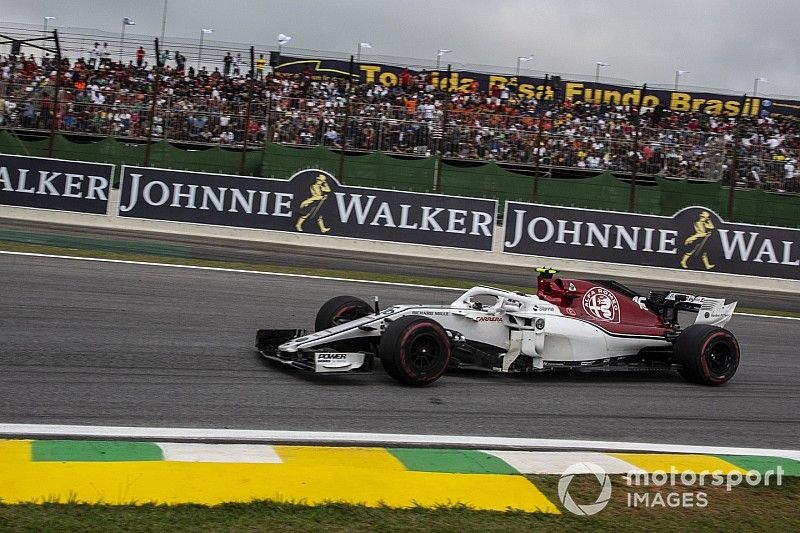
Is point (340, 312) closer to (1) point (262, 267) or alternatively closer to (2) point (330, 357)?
(2) point (330, 357)

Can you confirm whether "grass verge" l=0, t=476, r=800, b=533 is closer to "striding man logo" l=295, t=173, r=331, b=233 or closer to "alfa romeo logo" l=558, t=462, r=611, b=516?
"alfa romeo logo" l=558, t=462, r=611, b=516

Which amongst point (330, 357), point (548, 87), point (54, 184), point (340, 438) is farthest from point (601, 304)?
point (548, 87)

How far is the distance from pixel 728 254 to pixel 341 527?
18.4 m

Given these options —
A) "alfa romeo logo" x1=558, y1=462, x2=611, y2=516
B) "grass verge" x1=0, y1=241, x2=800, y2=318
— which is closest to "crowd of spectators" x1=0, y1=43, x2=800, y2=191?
"grass verge" x1=0, y1=241, x2=800, y2=318

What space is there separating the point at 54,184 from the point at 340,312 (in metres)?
14.0

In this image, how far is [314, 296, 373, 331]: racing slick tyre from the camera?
30.1 feet

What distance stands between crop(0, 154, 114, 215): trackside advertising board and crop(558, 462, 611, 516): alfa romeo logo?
1674 centimetres

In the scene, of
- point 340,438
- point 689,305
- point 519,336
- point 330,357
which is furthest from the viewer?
point 689,305

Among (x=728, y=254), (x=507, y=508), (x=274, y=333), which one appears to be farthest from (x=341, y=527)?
(x=728, y=254)

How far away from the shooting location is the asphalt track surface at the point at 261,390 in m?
7.04

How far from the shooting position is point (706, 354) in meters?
9.53

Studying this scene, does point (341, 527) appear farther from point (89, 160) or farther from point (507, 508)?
point (89, 160)

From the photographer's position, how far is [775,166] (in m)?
22.9

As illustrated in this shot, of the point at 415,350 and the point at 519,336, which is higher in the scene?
the point at 519,336
